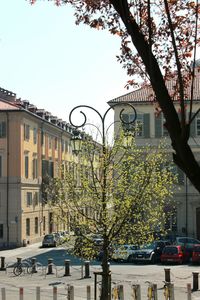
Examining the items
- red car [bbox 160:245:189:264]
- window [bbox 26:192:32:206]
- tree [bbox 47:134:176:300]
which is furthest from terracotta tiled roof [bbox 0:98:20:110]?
tree [bbox 47:134:176:300]

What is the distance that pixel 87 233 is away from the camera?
17219mm

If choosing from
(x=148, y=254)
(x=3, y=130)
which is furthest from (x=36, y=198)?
(x=148, y=254)

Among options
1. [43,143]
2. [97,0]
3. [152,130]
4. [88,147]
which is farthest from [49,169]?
[97,0]

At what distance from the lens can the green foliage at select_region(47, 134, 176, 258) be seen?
54.3 ft

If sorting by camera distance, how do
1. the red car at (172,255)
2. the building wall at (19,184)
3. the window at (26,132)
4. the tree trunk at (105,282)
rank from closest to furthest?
1. the tree trunk at (105,282)
2. the red car at (172,255)
3. the building wall at (19,184)
4. the window at (26,132)

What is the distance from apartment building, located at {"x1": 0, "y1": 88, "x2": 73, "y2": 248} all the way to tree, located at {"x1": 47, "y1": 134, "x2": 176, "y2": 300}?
33564mm

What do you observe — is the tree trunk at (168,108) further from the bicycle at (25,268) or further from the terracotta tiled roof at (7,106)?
the terracotta tiled roof at (7,106)

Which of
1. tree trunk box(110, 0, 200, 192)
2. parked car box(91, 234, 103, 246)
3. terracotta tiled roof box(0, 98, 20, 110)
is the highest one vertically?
terracotta tiled roof box(0, 98, 20, 110)

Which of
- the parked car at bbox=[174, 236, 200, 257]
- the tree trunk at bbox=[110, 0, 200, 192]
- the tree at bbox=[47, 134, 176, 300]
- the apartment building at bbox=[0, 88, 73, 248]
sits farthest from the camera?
the apartment building at bbox=[0, 88, 73, 248]

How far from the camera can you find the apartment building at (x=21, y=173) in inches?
2039

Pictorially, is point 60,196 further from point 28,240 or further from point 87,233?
point 28,240

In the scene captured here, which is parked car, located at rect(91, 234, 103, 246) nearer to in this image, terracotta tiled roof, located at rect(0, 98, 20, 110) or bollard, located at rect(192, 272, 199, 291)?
bollard, located at rect(192, 272, 199, 291)

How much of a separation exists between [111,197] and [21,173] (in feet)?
121

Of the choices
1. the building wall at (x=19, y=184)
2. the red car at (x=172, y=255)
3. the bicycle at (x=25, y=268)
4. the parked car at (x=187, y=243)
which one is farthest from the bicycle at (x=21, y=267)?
the building wall at (x=19, y=184)
